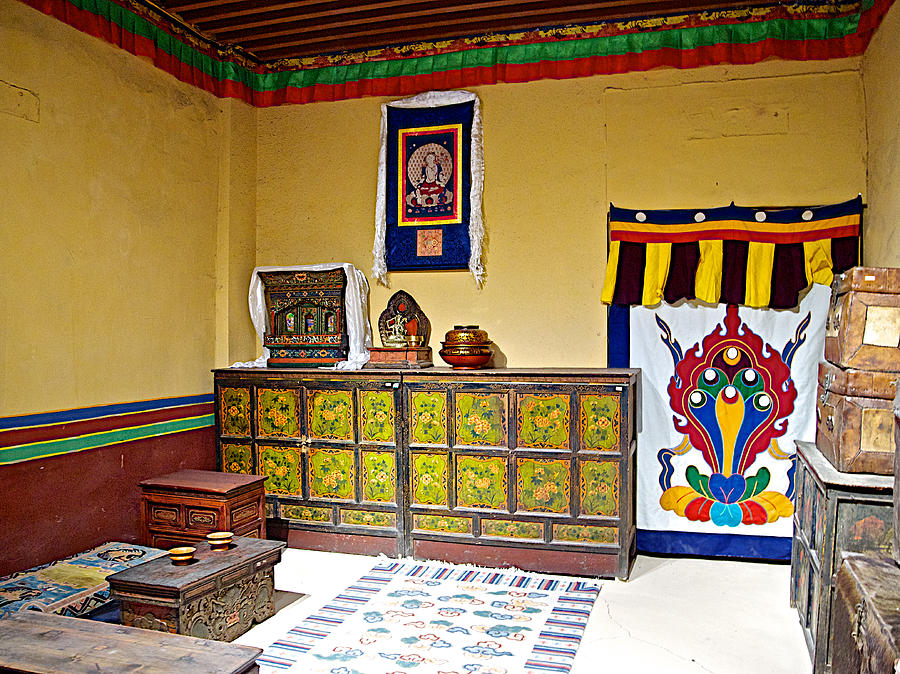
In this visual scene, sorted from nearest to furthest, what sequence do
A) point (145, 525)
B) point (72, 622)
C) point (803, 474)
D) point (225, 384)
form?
point (72, 622), point (803, 474), point (145, 525), point (225, 384)

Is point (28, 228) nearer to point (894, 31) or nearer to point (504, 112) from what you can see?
point (504, 112)

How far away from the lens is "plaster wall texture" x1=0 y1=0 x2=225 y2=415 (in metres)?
3.56

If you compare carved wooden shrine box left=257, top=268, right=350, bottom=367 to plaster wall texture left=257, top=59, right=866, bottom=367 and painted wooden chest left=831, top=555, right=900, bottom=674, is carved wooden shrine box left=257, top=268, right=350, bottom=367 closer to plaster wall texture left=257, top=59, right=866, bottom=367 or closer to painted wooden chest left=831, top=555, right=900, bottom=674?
plaster wall texture left=257, top=59, right=866, bottom=367

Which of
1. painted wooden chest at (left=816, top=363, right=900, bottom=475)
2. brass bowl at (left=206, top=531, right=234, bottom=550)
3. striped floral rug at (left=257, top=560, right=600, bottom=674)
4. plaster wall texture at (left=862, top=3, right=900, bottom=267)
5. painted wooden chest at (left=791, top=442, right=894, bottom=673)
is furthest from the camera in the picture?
plaster wall texture at (left=862, top=3, right=900, bottom=267)

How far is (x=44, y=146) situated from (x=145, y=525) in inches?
85.0

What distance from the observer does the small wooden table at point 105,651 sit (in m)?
2.12

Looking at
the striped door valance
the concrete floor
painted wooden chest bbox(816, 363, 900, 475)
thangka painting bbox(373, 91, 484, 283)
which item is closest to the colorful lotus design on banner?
the striped door valance

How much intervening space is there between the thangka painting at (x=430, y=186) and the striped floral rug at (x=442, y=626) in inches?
78.6

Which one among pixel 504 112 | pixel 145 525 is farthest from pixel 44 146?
pixel 504 112

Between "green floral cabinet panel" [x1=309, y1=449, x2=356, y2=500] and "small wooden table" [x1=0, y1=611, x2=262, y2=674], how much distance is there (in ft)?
6.84

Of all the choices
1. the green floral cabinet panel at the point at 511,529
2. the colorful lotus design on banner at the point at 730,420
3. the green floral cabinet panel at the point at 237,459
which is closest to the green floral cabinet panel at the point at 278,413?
the green floral cabinet panel at the point at 237,459

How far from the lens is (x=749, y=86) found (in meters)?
4.37

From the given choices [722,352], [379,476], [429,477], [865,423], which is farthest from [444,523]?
[865,423]

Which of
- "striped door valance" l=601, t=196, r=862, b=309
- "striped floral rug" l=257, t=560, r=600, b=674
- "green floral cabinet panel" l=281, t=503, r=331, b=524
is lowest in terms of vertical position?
"striped floral rug" l=257, t=560, r=600, b=674
